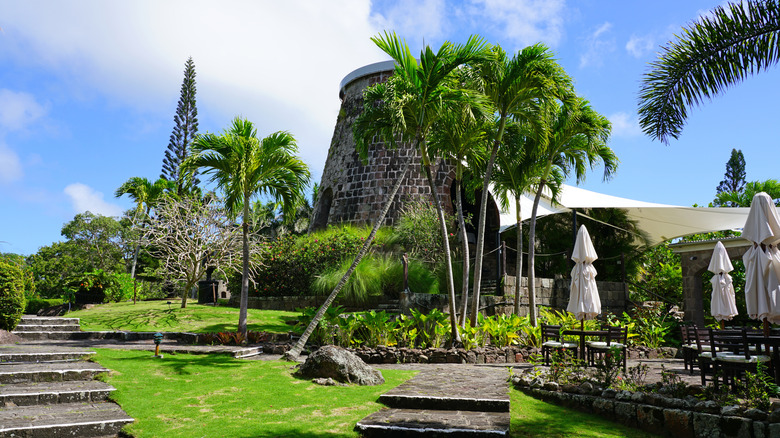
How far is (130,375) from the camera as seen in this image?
696 cm

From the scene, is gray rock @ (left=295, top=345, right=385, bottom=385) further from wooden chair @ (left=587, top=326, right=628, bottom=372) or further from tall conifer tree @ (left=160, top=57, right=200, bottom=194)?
tall conifer tree @ (left=160, top=57, right=200, bottom=194)

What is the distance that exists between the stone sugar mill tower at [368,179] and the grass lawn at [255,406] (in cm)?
1120

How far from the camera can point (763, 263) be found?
20.3 ft

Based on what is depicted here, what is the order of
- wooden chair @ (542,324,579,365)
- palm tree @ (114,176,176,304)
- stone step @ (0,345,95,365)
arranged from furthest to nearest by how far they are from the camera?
palm tree @ (114,176,176,304) < wooden chair @ (542,324,579,365) < stone step @ (0,345,95,365)

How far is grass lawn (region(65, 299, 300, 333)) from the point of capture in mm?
11750

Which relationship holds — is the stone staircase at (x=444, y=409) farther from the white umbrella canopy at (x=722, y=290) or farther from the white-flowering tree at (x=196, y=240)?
the white-flowering tree at (x=196, y=240)

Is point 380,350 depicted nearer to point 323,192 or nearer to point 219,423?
point 219,423

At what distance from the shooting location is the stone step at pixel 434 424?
490 cm

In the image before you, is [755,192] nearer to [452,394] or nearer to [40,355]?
[452,394]

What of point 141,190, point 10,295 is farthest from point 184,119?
point 10,295

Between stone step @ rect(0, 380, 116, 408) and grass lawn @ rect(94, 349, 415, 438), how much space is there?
21cm

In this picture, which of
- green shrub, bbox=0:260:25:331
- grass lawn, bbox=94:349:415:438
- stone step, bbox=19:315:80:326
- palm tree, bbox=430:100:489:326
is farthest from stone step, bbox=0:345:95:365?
palm tree, bbox=430:100:489:326

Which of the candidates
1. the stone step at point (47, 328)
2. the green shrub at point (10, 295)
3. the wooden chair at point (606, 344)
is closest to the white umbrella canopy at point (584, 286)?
the wooden chair at point (606, 344)

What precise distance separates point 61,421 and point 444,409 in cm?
381
